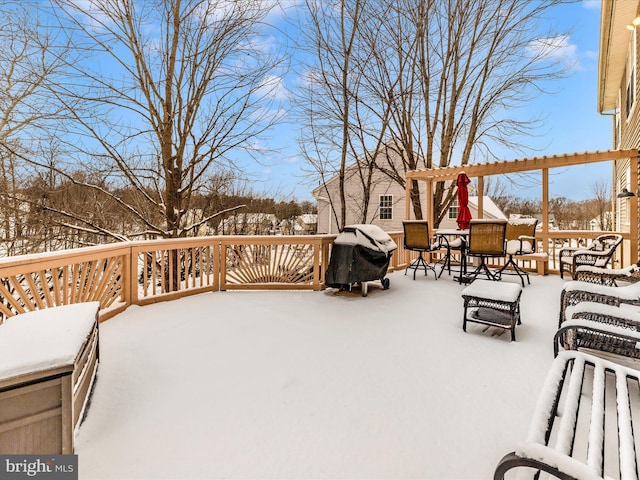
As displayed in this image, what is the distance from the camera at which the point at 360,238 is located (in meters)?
4.98

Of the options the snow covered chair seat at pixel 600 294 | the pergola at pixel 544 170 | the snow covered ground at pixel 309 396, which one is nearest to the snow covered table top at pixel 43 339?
the snow covered ground at pixel 309 396

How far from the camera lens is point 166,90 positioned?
6219mm

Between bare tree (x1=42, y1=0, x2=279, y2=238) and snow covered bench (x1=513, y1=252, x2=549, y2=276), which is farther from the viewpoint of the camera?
snow covered bench (x1=513, y1=252, x2=549, y2=276)

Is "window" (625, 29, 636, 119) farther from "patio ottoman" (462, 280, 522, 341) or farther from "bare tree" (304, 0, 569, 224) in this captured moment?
"patio ottoman" (462, 280, 522, 341)

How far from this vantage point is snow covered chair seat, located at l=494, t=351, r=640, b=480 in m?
1.07

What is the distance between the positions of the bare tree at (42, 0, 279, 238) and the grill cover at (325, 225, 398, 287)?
11.1ft

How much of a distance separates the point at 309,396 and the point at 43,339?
167cm

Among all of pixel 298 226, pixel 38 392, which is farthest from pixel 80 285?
pixel 298 226

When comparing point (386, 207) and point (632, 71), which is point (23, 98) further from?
point (386, 207)

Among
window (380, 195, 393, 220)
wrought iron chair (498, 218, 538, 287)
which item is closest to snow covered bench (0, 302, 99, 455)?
wrought iron chair (498, 218, 538, 287)

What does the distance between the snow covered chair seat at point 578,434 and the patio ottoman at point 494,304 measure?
117 centimetres

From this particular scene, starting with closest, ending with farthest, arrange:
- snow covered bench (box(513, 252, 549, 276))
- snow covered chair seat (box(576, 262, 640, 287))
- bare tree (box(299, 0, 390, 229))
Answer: snow covered chair seat (box(576, 262, 640, 287)) < snow covered bench (box(513, 252, 549, 276)) < bare tree (box(299, 0, 390, 229))

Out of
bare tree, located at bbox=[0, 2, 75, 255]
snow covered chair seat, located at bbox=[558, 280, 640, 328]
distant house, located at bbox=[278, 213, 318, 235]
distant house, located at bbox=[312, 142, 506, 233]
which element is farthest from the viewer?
distant house, located at bbox=[278, 213, 318, 235]

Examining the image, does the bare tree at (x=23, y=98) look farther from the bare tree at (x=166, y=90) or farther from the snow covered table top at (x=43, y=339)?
the snow covered table top at (x=43, y=339)
